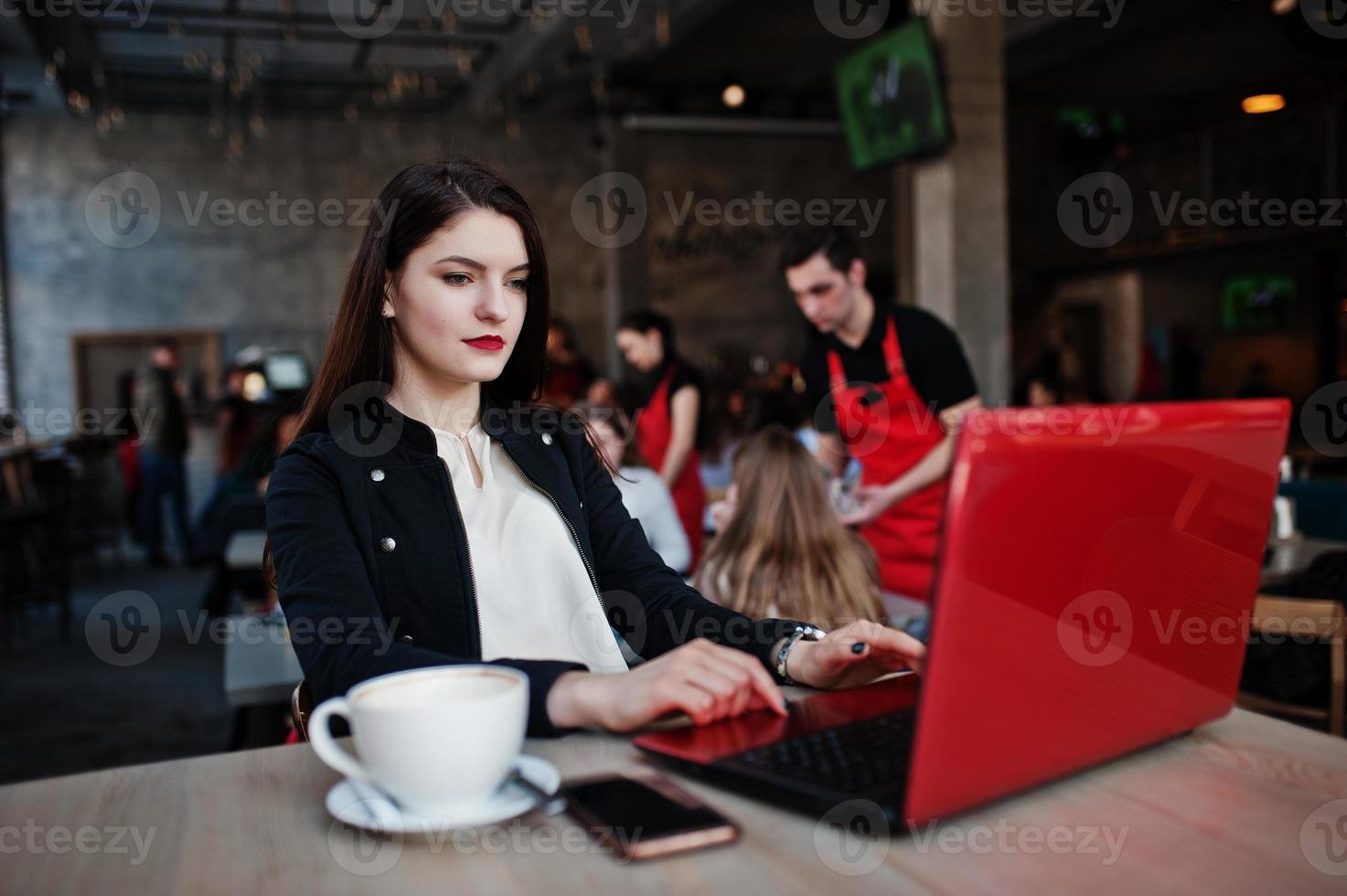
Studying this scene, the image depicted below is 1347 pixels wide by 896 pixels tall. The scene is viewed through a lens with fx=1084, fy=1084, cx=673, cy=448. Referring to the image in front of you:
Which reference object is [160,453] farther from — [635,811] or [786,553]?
[635,811]

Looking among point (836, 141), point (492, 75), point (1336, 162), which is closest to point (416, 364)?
point (492, 75)

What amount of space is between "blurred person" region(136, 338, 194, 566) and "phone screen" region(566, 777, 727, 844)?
1000 centimetres

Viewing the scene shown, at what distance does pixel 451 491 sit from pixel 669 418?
12.2 ft

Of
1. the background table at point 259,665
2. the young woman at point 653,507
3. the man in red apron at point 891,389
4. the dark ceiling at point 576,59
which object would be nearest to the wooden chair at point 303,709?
the background table at point 259,665

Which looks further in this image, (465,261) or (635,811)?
(465,261)

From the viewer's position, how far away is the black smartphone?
770 millimetres

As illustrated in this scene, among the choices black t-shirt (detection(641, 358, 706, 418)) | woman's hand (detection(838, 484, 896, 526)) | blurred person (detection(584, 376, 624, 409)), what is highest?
black t-shirt (detection(641, 358, 706, 418))

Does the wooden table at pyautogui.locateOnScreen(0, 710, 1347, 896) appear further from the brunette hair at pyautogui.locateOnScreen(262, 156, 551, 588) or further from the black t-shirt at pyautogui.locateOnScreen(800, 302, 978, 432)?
the black t-shirt at pyautogui.locateOnScreen(800, 302, 978, 432)

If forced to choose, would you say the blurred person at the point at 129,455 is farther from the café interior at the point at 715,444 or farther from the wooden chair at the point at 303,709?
the wooden chair at the point at 303,709

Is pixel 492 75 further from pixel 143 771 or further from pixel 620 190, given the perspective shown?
pixel 143 771

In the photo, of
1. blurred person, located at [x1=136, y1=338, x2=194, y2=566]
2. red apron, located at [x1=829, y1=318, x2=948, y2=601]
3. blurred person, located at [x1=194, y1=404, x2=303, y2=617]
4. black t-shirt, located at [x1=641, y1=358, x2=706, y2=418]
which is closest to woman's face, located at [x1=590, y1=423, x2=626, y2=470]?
red apron, located at [x1=829, y1=318, x2=948, y2=601]

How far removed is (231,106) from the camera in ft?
36.9

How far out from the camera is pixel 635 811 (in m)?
0.82

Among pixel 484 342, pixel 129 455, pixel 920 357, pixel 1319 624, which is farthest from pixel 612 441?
pixel 129 455
